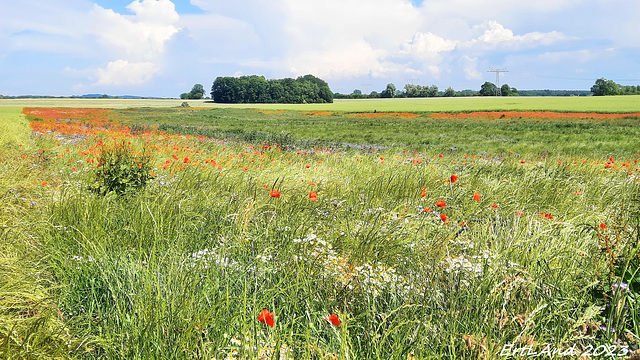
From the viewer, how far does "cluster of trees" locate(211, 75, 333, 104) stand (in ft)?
332

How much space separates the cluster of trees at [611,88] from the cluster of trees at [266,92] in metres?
66.3

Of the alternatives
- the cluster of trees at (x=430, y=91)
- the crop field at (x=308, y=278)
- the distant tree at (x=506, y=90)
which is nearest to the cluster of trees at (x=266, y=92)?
the cluster of trees at (x=430, y=91)

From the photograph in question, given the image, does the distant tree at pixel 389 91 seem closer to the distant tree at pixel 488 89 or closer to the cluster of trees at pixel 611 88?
the distant tree at pixel 488 89

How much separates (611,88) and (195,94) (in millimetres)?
121409

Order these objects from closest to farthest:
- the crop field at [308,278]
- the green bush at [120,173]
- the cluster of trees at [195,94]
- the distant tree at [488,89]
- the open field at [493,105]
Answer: the crop field at [308,278]
the green bush at [120,173]
the open field at [493,105]
the distant tree at [488,89]
the cluster of trees at [195,94]

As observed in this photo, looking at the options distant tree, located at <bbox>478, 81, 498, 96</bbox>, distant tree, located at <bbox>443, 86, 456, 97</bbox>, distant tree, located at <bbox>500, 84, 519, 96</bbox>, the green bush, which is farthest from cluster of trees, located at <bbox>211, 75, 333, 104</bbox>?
the green bush

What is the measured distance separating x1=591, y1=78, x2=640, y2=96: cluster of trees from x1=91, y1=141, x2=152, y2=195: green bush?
111513 millimetres

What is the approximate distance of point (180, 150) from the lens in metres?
8.81

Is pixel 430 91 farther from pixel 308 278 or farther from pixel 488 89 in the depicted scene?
pixel 308 278

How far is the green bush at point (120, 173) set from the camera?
4578 millimetres

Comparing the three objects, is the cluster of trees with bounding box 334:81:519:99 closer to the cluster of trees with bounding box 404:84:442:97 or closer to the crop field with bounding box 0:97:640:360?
the cluster of trees with bounding box 404:84:442:97

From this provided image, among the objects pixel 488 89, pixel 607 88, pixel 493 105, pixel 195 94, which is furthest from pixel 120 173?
pixel 195 94

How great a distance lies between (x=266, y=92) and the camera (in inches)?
4112

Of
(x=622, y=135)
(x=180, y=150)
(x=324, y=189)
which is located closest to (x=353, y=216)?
(x=324, y=189)
